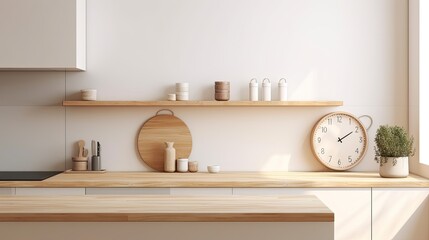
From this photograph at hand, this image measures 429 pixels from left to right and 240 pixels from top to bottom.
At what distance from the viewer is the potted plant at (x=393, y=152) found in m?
4.61

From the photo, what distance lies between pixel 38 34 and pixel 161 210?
2.70m

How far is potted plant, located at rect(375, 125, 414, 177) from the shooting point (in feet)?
15.1

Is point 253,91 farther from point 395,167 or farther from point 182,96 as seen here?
point 395,167

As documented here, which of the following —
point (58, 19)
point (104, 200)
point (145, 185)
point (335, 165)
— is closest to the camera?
point (104, 200)

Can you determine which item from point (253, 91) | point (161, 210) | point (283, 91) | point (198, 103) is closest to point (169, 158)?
point (198, 103)

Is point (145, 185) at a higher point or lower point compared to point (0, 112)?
lower

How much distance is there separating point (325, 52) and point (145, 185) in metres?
1.77

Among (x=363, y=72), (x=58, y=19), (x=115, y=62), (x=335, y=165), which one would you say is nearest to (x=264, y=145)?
(x=335, y=165)

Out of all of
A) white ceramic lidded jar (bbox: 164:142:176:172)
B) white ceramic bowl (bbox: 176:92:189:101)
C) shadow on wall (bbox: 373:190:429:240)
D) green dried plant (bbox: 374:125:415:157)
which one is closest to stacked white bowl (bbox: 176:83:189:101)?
white ceramic bowl (bbox: 176:92:189:101)

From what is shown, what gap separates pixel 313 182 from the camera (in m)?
4.45

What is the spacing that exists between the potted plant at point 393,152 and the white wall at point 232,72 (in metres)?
0.50

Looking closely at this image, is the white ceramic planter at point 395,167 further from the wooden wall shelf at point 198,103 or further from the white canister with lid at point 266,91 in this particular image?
the white canister with lid at point 266,91

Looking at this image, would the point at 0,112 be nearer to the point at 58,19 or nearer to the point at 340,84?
the point at 58,19

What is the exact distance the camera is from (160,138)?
5.11 metres
